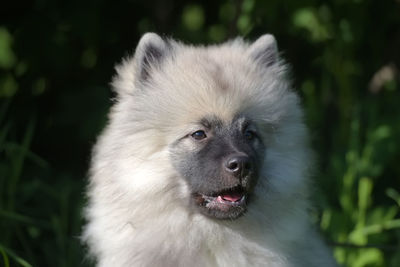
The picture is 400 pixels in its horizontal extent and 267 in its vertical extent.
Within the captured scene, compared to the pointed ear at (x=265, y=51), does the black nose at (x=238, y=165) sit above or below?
below

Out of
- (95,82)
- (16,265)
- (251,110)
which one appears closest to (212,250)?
(251,110)

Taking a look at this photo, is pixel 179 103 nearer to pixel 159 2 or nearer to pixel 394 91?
pixel 159 2

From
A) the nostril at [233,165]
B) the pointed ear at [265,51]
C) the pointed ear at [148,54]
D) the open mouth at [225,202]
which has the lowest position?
the open mouth at [225,202]

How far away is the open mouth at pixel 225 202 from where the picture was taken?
12.5 ft

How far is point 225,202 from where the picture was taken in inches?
150

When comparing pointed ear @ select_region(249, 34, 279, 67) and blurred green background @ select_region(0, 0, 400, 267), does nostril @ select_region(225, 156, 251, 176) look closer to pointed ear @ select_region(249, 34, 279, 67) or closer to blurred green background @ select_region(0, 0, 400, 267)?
pointed ear @ select_region(249, 34, 279, 67)

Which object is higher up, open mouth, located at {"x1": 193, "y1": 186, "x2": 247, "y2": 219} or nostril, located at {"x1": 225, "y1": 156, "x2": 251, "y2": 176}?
nostril, located at {"x1": 225, "y1": 156, "x2": 251, "y2": 176}

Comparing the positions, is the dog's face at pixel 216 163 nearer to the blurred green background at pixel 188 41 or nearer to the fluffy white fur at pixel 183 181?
the fluffy white fur at pixel 183 181

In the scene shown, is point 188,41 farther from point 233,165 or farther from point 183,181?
point 233,165

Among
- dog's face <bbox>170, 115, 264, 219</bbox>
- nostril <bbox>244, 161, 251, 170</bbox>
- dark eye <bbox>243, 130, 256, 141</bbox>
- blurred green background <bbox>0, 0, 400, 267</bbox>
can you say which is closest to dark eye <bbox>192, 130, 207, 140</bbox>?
dog's face <bbox>170, 115, 264, 219</bbox>

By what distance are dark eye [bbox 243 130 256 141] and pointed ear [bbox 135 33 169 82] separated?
738mm

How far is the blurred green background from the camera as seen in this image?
5.62 meters

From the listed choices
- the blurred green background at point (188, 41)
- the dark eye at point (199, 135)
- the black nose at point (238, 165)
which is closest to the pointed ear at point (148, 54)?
the dark eye at point (199, 135)

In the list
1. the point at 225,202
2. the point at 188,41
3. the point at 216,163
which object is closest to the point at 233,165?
the point at 216,163
